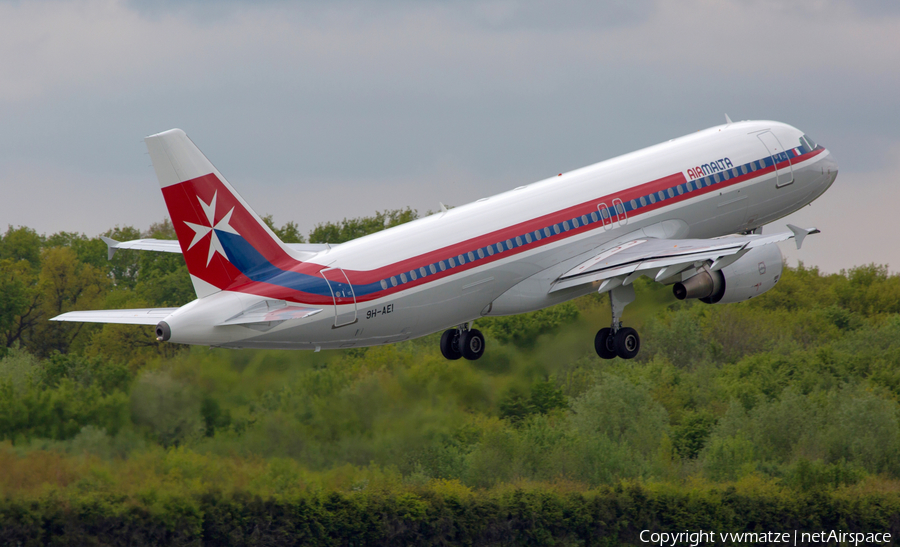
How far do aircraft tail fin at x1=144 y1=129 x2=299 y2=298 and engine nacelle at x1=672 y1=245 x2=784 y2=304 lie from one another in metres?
13.7

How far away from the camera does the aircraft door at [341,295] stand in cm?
3572

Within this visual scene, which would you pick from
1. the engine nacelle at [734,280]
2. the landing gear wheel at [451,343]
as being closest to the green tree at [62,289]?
the landing gear wheel at [451,343]

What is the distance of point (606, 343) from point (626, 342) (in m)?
0.71

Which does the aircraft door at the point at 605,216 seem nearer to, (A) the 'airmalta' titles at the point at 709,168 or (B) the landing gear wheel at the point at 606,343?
(B) the landing gear wheel at the point at 606,343

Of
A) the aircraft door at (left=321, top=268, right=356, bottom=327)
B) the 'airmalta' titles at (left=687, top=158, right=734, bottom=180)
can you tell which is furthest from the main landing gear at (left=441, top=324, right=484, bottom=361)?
the 'airmalta' titles at (left=687, top=158, right=734, bottom=180)

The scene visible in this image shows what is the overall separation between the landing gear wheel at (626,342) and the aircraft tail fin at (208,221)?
1279 centimetres

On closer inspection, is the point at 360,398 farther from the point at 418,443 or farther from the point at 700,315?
the point at 700,315

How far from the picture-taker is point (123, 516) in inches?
2554

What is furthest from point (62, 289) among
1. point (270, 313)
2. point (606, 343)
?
point (270, 313)

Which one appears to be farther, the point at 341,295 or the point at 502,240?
the point at 502,240

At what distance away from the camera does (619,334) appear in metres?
43.1

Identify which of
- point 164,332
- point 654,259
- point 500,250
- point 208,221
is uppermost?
point 208,221

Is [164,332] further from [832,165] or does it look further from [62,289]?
[62,289]

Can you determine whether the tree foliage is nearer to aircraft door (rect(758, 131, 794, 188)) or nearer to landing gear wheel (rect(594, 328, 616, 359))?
landing gear wheel (rect(594, 328, 616, 359))
